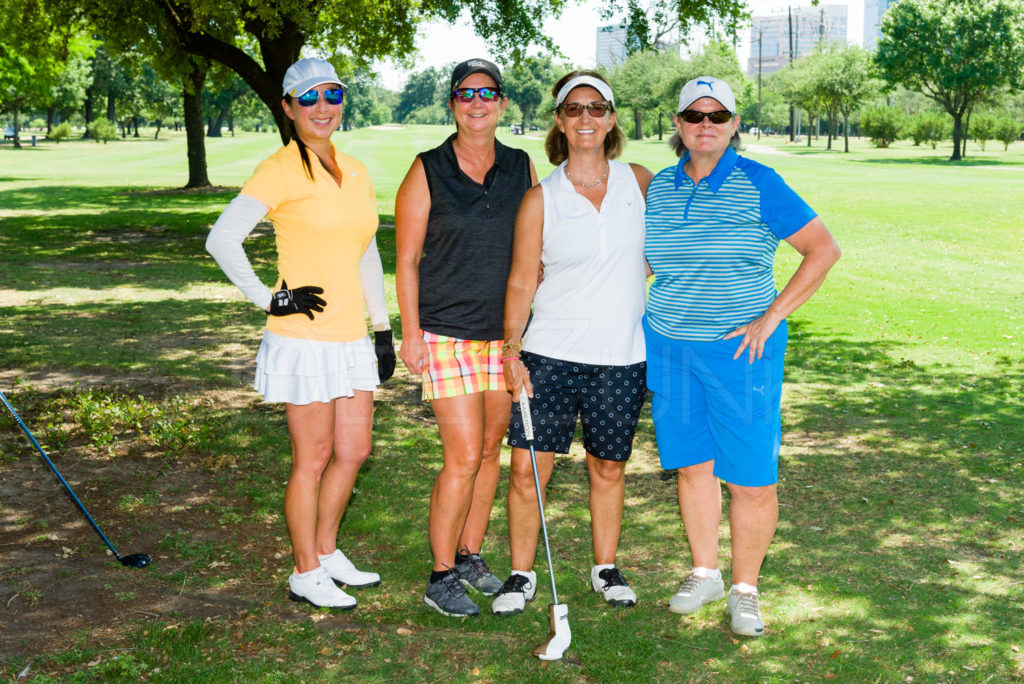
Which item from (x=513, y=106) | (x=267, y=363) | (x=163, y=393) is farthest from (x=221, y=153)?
(x=267, y=363)

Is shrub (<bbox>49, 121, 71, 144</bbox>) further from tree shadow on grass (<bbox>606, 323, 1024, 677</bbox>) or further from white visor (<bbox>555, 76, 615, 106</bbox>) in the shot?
white visor (<bbox>555, 76, 615, 106</bbox>)

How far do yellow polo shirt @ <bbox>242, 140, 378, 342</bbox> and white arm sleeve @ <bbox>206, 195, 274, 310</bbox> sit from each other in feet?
0.17

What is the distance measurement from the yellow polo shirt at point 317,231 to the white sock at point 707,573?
1918mm

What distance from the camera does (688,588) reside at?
455cm

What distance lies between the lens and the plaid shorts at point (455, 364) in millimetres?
4211

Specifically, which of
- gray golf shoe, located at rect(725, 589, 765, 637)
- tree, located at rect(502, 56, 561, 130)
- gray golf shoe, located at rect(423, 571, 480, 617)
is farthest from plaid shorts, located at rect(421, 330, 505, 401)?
tree, located at rect(502, 56, 561, 130)

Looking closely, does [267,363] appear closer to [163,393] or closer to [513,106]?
[163,393]

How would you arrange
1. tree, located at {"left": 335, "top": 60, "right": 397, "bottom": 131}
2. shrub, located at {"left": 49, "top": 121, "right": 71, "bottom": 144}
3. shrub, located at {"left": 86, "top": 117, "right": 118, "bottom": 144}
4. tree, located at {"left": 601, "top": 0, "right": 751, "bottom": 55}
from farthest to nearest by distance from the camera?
tree, located at {"left": 335, "top": 60, "right": 397, "bottom": 131}, shrub, located at {"left": 49, "top": 121, "right": 71, "bottom": 144}, shrub, located at {"left": 86, "top": 117, "right": 118, "bottom": 144}, tree, located at {"left": 601, "top": 0, "right": 751, "bottom": 55}

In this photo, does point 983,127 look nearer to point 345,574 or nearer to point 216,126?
point 216,126

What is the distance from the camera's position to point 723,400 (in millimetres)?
4199

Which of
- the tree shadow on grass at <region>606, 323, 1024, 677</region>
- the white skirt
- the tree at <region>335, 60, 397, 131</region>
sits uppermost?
the tree at <region>335, 60, 397, 131</region>

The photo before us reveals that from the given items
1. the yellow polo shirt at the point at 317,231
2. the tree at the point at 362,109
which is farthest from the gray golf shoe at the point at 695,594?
the tree at the point at 362,109

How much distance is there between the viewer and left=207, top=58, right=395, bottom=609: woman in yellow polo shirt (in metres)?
4.04

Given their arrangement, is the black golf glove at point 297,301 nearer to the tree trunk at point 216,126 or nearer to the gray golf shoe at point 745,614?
the gray golf shoe at point 745,614
